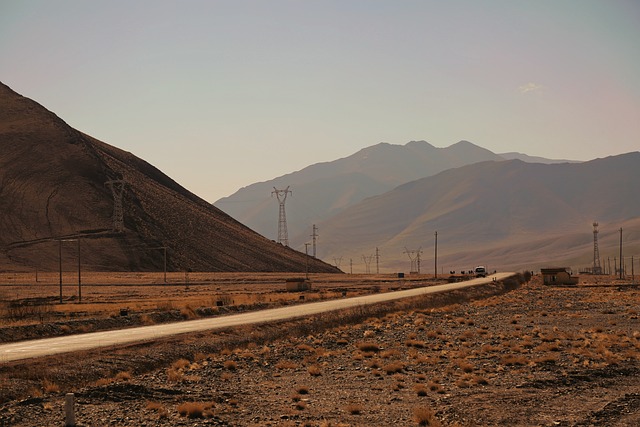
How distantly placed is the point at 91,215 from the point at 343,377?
137 metres

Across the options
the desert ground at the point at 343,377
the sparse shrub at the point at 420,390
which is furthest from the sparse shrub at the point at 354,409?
the sparse shrub at the point at 420,390

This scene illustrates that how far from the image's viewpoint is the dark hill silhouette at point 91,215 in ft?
463

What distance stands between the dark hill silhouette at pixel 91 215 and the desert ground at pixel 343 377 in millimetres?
106932

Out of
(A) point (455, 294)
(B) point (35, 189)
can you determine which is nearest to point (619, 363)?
(A) point (455, 294)

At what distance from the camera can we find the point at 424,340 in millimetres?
32281

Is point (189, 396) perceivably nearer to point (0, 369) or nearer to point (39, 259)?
point (0, 369)

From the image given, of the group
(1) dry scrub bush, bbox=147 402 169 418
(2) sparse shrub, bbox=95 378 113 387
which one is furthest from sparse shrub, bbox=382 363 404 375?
(2) sparse shrub, bbox=95 378 113 387

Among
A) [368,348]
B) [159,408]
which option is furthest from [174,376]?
[368,348]

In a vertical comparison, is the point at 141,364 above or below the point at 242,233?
below

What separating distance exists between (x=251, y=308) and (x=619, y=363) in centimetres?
2919

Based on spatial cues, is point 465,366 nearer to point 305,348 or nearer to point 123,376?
point 305,348

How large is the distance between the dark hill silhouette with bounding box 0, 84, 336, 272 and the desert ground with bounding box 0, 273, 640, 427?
107m

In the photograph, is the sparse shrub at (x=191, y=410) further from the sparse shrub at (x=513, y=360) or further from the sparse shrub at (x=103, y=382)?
the sparse shrub at (x=513, y=360)

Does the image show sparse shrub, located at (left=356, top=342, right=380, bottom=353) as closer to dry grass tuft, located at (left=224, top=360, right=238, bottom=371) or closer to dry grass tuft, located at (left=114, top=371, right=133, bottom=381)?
dry grass tuft, located at (left=224, top=360, right=238, bottom=371)
